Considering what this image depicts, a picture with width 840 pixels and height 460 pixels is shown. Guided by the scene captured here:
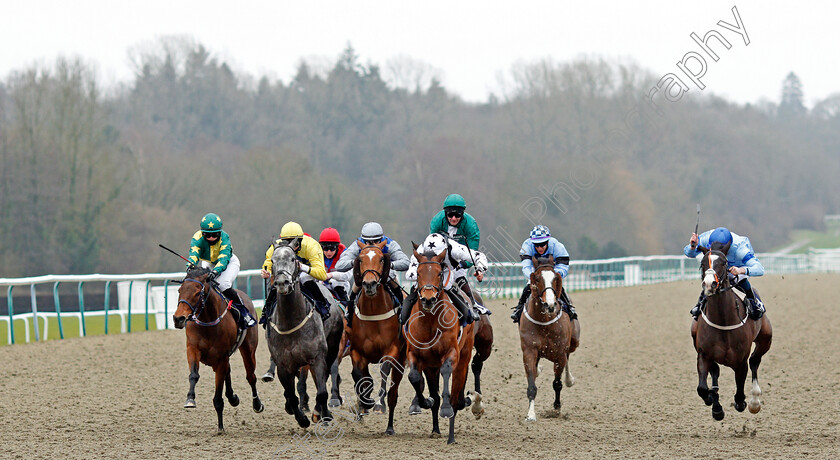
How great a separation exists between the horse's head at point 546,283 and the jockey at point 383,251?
50.1 inches

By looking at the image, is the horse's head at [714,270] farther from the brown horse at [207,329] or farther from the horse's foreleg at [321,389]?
the brown horse at [207,329]

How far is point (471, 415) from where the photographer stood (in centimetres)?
974

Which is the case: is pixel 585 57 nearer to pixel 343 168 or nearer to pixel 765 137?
pixel 343 168

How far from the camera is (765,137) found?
204ft

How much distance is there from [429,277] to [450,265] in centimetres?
80

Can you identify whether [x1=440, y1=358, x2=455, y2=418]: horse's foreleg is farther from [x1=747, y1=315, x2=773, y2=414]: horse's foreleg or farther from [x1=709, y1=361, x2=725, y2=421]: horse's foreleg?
[x1=747, y1=315, x2=773, y2=414]: horse's foreleg

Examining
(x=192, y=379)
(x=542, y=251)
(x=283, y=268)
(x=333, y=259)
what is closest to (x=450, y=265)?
(x=542, y=251)

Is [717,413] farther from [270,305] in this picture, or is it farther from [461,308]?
[270,305]

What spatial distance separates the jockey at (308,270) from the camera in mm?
8305

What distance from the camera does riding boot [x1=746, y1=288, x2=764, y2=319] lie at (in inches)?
344

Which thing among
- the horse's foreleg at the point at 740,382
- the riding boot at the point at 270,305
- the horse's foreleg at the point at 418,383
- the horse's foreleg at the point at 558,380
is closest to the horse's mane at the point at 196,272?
the riding boot at the point at 270,305

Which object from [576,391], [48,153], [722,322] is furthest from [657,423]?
[48,153]

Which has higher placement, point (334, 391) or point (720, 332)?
point (720, 332)

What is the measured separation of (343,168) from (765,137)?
29469 millimetres
